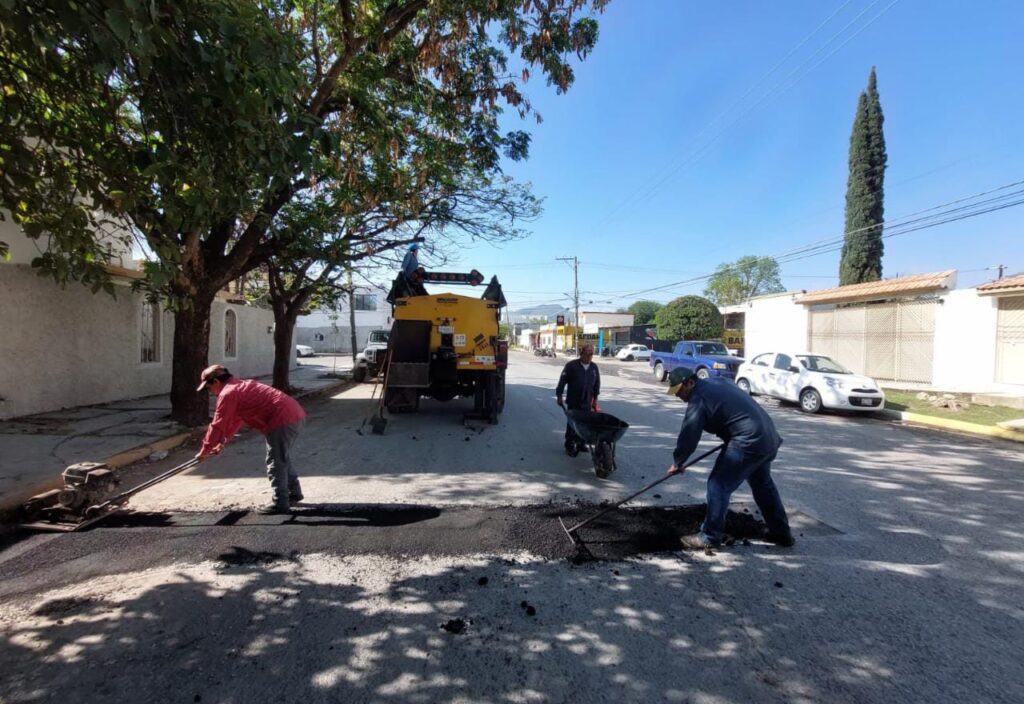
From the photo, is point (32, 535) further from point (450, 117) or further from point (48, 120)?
point (450, 117)

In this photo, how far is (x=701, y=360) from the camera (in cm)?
1741

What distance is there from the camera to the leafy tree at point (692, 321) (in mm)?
38969

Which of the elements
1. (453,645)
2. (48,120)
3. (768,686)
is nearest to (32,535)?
(48,120)

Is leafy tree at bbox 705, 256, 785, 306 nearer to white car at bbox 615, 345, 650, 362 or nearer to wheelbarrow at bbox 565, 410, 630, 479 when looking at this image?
white car at bbox 615, 345, 650, 362

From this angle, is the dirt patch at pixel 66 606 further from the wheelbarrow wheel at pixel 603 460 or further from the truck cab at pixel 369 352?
the truck cab at pixel 369 352

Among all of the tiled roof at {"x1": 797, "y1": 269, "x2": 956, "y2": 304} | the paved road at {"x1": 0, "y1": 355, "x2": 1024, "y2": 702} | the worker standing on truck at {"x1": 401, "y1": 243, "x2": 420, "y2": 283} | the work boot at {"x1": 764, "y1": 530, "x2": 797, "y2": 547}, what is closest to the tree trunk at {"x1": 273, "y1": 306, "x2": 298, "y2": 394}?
the worker standing on truck at {"x1": 401, "y1": 243, "x2": 420, "y2": 283}

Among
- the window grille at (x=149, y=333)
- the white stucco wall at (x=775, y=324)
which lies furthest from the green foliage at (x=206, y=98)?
the white stucco wall at (x=775, y=324)

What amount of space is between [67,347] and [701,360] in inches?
675

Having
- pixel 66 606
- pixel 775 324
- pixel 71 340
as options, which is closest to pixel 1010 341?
pixel 775 324

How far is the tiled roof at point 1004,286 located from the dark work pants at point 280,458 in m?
17.6

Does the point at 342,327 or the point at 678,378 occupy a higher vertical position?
the point at 342,327

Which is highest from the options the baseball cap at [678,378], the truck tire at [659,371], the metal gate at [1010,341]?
the metal gate at [1010,341]

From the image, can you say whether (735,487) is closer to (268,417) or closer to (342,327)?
(268,417)

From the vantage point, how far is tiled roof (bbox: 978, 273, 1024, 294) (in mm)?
12992
